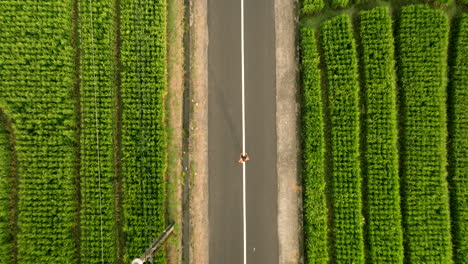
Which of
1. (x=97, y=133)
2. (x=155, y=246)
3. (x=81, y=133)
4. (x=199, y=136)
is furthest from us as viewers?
(x=199, y=136)

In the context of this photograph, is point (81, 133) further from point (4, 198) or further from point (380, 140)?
point (380, 140)

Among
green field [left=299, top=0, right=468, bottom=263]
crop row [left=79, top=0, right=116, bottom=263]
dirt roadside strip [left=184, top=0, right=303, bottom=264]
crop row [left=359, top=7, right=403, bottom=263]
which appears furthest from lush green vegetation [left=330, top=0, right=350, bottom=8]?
crop row [left=79, top=0, right=116, bottom=263]

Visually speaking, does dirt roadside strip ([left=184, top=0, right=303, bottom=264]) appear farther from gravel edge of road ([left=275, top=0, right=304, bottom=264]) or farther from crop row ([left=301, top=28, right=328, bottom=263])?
crop row ([left=301, top=28, right=328, bottom=263])

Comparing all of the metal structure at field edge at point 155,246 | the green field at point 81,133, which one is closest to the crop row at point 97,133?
the green field at point 81,133

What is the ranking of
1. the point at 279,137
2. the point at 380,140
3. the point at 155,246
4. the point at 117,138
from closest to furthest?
the point at 155,246
the point at 380,140
the point at 117,138
the point at 279,137

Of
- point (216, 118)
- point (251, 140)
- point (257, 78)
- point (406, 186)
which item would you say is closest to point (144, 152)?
point (216, 118)

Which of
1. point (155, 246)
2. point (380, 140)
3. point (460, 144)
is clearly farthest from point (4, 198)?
point (460, 144)

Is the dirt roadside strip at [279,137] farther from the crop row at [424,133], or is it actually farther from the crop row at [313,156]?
the crop row at [424,133]

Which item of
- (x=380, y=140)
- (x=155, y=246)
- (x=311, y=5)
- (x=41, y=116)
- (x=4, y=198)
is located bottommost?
(x=155, y=246)
